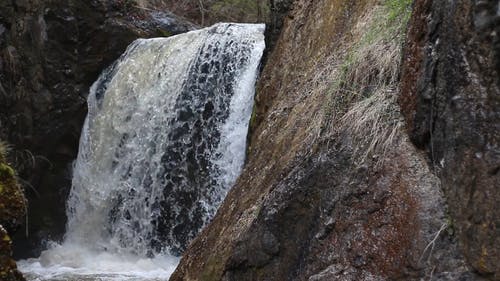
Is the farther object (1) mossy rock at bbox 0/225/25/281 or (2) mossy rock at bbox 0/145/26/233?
(2) mossy rock at bbox 0/145/26/233

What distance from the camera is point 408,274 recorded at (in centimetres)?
294

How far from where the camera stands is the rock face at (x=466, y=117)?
8.80 feet

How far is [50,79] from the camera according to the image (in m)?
10.6

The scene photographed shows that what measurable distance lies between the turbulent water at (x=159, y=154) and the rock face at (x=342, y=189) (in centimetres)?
390

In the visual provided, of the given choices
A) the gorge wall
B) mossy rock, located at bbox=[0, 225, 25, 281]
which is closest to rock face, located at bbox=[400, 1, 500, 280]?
the gorge wall

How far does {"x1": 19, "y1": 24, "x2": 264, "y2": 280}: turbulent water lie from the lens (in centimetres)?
895

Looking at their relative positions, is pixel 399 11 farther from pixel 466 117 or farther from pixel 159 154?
pixel 159 154

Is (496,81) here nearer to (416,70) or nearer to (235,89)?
(416,70)

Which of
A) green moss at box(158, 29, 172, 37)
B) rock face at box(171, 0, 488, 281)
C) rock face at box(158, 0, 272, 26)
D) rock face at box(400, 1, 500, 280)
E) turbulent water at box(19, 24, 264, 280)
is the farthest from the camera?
rock face at box(158, 0, 272, 26)

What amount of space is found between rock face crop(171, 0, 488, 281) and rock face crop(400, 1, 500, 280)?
0.36 feet

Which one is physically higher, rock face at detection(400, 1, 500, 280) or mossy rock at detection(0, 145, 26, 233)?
rock face at detection(400, 1, 500, 280)

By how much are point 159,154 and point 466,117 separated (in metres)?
7.02

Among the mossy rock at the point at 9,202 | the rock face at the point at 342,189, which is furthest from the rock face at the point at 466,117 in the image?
the mossy rock at the point at 9,202

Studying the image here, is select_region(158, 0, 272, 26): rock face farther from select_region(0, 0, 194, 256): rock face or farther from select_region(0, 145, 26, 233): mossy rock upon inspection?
select_region(0, 145, 26, 233): mossy rock
